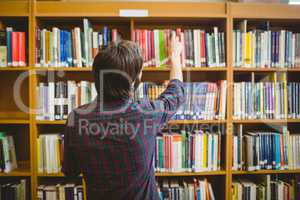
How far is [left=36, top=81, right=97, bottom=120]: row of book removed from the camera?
5.88ft

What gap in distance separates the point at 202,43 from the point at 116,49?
3.35 ft

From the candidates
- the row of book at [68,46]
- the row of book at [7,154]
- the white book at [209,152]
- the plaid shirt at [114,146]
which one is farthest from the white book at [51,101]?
the white book at [209,152]

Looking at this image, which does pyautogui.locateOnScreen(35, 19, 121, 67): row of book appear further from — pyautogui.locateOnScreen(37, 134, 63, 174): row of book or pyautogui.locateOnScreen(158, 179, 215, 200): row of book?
pyautogui.locateOnScreen(158, 179, 215, 200): row of book

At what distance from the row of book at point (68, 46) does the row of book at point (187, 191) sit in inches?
40.7

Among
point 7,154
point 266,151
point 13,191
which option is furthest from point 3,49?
point 266,151

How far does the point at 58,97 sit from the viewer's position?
1.80 m

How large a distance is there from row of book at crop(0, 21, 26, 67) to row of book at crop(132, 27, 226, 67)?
0.79 metres

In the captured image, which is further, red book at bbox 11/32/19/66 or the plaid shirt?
red book at bbox 11/32/19/66

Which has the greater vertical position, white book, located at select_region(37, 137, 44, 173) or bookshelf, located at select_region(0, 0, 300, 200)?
bookshelf, located at select_region(0, 0, 300, 200)

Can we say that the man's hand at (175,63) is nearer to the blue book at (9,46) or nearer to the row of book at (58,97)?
the row of book at (58,97)

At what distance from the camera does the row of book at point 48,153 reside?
1.80m

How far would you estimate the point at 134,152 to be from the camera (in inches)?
37.9

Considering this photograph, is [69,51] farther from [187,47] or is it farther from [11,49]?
[187,47]

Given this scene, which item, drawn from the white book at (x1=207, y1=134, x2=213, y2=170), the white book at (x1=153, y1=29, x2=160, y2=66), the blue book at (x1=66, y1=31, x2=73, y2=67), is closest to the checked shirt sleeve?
the white book at (x1=153, y1=29, x2=160, y2=66)
